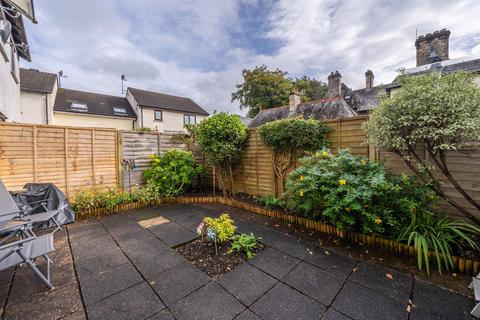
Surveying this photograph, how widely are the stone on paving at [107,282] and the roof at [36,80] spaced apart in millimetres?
15289

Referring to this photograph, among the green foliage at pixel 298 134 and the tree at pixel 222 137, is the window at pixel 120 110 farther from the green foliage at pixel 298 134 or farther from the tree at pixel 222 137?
the green foliage at pixel 298 134

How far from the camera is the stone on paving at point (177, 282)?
201 cm

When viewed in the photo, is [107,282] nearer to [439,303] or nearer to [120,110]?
[439,303]

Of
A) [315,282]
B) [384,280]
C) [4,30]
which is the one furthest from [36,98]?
[384,280]

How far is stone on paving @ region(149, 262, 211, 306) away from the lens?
2.01 meters

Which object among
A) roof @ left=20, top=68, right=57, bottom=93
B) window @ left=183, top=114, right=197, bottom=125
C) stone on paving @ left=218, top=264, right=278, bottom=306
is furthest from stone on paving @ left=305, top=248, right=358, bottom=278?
window @ left=183, top=114, right=197, bottom=125

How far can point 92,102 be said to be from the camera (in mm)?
16250

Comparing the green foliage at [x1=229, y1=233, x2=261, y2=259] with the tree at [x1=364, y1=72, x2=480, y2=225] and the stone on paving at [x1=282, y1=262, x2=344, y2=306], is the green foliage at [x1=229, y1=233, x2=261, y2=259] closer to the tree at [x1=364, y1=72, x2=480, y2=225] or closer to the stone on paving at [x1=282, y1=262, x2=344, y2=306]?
the stone on paving at [x1=282, y1=262, x2=344, y2=306]

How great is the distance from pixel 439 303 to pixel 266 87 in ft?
70.4

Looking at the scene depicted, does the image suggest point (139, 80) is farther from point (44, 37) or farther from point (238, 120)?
point (238, 120)

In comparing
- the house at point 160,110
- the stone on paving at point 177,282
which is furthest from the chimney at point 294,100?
the stone on paving at point 177,282

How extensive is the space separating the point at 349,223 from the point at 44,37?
897cm

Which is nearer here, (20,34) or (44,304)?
(44,304)

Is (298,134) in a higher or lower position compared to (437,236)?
higher
